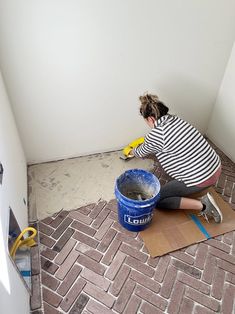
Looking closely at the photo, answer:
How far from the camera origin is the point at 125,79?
247cm

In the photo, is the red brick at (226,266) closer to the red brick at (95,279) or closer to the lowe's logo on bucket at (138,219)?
the lowe's logo on bucket at (138,219)

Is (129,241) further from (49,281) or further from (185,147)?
(185,147)

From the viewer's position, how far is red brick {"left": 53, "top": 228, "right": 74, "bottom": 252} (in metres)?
2.02

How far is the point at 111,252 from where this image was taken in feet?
6.57

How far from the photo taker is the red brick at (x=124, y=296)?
1.71 meters

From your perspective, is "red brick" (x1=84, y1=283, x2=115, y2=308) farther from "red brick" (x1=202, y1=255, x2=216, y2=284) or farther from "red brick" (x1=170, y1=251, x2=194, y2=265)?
"red brick" (x1=202, y1=255, x2=216, y2=284)

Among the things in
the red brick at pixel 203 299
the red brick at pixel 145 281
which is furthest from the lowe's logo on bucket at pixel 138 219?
the red brick at pixel 203 299

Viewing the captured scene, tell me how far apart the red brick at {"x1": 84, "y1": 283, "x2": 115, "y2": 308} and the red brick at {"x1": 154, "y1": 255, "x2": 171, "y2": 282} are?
37 cm

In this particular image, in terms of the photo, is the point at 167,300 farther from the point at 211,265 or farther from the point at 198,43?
the point at 198,43

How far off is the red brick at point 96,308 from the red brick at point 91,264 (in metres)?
0.21

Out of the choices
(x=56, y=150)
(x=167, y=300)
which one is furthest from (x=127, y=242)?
(x=56, y=150)

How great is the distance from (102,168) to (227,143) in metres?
1.48

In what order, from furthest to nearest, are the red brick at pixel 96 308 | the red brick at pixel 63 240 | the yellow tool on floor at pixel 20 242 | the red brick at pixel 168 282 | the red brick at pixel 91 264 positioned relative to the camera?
the red brick at pixel 63 240 → the red brick at pixel 91 264 → the red brick at pixel 168 282 → the red brick at pixel 96 308 → the yellow tool on floor at pixel 20 242

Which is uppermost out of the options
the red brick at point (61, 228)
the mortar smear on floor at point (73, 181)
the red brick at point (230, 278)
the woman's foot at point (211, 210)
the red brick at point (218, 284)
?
the woman's foot at point (211, 210)
